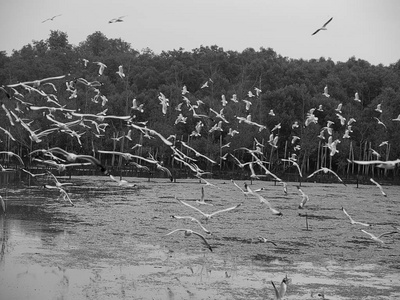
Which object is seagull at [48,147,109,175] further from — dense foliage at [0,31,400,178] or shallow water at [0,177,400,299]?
dense foliage at [0,31,400,178]

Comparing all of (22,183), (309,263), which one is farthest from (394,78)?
(309,263)

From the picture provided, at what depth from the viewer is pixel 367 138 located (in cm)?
8181

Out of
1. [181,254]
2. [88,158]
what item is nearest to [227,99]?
[181,254]

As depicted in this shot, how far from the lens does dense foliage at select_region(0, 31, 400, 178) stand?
8231 centimetres

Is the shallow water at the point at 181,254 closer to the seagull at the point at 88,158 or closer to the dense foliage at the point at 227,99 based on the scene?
the seagull at the point at 88,158

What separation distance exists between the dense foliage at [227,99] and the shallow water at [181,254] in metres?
39.4

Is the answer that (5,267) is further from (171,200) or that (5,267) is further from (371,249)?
(171,200)

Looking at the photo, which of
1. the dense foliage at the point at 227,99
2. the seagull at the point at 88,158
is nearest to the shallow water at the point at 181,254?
the seagull at the point at 88,158

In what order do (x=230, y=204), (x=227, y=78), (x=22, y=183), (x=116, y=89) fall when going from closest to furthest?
(x=230, y=204) → (x=22, y=183) → (x=116, y=89) → (x=227, y=78)

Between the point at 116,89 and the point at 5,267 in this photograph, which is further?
the point at 116,89

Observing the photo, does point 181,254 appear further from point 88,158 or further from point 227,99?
point 227,99

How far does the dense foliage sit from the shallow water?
3938 cm

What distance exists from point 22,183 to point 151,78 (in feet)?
170

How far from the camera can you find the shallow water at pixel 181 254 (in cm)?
1891
